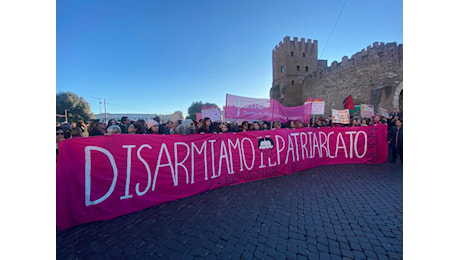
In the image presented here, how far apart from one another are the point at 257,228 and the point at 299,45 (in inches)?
1415

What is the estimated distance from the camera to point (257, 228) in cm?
246

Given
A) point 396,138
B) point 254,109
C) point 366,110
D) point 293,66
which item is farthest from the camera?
point 293,66

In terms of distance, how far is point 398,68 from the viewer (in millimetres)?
13336

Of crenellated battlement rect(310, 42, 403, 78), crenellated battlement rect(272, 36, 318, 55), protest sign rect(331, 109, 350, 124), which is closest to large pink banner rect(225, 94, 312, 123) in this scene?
protest sign rect(331, 109, 350, 124)


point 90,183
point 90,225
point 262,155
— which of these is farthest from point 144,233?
point 262,155

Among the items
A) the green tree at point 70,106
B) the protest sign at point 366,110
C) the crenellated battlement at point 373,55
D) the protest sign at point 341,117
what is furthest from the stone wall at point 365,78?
the green tree at point 70,106

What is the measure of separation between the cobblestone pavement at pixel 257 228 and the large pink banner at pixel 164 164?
233 millimetres

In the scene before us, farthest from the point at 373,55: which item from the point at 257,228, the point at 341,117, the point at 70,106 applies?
the point at 70,106

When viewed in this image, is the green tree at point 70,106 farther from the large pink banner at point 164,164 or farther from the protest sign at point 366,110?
the protest sign at point 366,110

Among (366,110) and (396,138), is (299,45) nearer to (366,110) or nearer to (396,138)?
(366,110)

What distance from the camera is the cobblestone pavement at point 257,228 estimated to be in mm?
2035

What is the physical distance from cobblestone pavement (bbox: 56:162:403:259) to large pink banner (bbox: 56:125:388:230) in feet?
0.76

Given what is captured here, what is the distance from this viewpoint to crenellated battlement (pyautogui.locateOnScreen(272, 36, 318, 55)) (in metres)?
31.0

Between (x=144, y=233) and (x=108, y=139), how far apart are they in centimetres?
157
